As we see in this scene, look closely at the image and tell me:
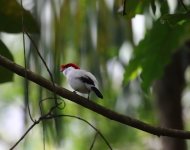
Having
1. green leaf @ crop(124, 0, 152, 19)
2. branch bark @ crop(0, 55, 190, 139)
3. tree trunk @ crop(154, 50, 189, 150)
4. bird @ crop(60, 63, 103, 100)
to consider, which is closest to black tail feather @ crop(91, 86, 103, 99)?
bird @ crop(60, 63, 103, 100)

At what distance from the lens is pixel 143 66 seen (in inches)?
71.0

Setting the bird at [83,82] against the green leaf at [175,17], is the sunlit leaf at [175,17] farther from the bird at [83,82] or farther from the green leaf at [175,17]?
the bird at [83,82]

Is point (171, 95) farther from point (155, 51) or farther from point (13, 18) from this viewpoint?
point (13, 18)

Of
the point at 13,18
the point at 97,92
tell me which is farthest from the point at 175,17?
the point at 13,18

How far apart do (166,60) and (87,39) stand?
1.18 meters

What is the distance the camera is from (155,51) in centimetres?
182

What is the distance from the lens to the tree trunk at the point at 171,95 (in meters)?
3.16

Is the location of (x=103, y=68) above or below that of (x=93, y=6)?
below

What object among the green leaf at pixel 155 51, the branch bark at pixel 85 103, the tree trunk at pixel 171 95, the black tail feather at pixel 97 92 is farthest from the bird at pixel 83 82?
the tree trunk at pixel 171 95

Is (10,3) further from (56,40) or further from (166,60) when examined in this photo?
(56,40)

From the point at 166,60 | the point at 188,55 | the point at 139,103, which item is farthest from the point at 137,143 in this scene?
the point at 166,60

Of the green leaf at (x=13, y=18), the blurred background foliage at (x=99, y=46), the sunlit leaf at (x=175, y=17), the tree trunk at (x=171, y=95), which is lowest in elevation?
the tree trunk at (x=171, y=95)

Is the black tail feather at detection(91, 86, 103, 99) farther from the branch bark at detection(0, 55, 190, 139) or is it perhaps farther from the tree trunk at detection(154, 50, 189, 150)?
the tree trunk at detection(154, 50, 189, 150)

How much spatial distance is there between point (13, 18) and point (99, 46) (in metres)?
1.08
